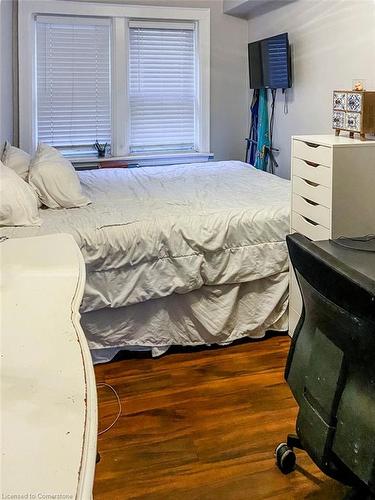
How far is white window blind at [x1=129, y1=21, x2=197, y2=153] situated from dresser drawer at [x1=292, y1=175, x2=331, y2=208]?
2559 millimetres

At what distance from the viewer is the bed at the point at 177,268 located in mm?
2512

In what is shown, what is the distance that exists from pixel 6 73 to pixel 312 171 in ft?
9.29

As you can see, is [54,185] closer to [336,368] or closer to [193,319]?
[193,319]

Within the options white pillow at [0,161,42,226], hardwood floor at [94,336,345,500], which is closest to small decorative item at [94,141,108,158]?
white pillow at [0,161,42,226]

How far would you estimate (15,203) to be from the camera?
246 cm

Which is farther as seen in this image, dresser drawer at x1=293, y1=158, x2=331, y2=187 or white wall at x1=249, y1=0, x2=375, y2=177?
white wall at x1=249, y1=0, x2=375, y2=177

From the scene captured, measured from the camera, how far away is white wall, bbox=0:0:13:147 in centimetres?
382

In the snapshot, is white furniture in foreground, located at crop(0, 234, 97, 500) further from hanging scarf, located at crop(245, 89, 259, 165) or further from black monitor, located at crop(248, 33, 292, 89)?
hanging scarf, located at crop(245, 89, 259, 165)

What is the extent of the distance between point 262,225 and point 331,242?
0.93 metres

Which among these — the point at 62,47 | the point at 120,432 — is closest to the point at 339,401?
the point at 120,432

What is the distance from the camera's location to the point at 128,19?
179 inches

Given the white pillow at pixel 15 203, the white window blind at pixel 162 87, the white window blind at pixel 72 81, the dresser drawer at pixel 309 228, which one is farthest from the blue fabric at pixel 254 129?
the white pillow at pixel 15 203

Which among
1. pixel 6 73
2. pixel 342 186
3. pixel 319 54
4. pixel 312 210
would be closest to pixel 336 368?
pixel 342 186

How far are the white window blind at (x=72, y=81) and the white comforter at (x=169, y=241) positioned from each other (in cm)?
194
